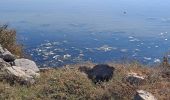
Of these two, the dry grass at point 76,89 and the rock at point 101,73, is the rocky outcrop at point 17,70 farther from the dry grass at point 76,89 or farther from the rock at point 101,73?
the rock at point 101,73

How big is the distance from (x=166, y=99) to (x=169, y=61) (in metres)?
3.43

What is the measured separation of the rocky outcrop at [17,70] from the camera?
1006 centimetres

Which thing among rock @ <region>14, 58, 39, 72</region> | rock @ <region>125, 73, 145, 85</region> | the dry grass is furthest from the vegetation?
rock @ <region>125, 73, 145, 85</region>

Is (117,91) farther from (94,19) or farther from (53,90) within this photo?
(94,19)

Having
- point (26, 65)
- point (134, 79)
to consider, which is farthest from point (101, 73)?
point (26, 65)

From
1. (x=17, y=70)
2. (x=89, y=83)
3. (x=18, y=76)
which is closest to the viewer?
(x=89, y=83)

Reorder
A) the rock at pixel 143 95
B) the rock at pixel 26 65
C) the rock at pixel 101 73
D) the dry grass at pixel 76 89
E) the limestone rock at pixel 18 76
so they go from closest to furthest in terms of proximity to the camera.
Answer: the rock at pixel 143 95 < the dry grass at pixel 76 89 < the limestone rock at pixel 18 76 < the rock at pixel 101 73 < the rock at pixel 26 65

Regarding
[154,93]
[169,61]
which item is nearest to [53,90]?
[154,93]

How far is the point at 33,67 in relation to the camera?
1179 centimetres

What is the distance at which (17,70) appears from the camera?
10.5 meters

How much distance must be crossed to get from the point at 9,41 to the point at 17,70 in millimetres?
5153

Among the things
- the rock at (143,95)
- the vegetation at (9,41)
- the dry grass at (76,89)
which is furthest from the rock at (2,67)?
the vegetation at (9,41)

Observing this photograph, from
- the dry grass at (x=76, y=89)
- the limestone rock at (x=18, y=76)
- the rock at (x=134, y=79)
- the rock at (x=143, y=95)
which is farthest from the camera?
the limestone rock at (x=18, y=76)

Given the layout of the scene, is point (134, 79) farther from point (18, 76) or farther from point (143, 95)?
point (18, 76)
